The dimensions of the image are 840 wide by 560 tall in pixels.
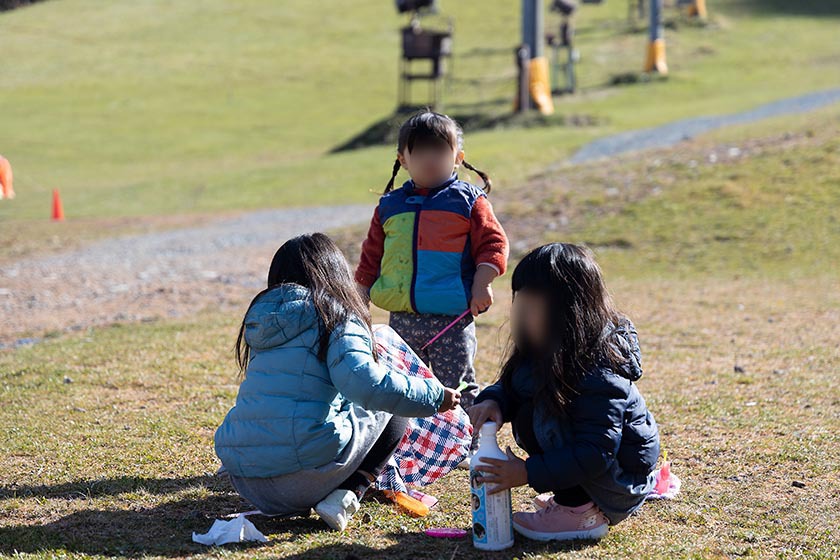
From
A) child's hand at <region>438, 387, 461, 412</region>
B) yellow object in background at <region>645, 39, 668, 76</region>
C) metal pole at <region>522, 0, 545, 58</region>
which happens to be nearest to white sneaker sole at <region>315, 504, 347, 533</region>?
child's hand at <region>438, 387, 461, 412</region>

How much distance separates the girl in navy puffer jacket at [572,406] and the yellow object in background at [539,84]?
71.0 feet

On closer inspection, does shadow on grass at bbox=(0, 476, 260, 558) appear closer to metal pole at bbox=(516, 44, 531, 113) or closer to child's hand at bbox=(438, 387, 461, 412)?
child's hand at bbox=(438, 387, 461, 412)

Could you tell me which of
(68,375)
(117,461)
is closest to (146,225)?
(68,375)

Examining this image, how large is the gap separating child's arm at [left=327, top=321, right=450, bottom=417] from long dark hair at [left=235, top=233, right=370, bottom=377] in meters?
0.06

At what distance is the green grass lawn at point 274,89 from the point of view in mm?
21969

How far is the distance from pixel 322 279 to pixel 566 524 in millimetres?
1327

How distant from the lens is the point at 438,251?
509 cm

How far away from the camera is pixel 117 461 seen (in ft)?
17.1

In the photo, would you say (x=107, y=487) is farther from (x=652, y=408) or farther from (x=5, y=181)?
(x=652, y=408)

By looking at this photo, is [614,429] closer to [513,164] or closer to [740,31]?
[513,164]

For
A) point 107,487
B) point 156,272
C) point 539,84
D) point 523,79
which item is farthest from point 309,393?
point 539,84

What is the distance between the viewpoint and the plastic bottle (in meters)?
3.89

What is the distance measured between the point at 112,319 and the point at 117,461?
17.8ft

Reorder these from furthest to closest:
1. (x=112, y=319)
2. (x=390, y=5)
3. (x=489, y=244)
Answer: (x=390, y=5) → (x=112, y=319) → (x=489, y=244)
